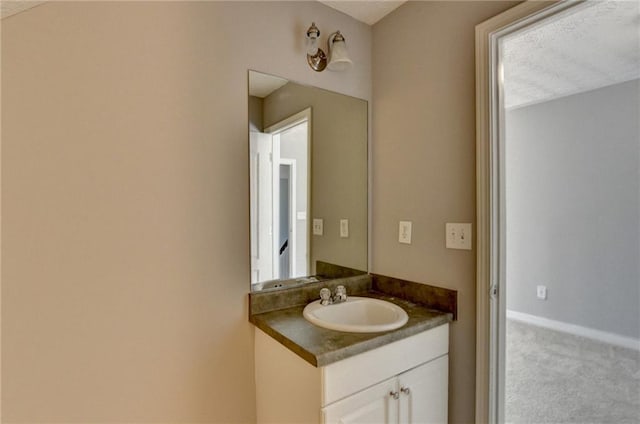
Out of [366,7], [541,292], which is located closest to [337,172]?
[366,7]

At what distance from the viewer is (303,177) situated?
1646 millimetres

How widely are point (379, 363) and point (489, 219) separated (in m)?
0.73

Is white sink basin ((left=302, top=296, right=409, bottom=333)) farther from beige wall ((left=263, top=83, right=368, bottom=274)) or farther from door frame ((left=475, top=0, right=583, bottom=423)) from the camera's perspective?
door frame ((left=475, top=0, right=583, bottom=423))

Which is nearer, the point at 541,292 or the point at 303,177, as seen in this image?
the point at 303,177

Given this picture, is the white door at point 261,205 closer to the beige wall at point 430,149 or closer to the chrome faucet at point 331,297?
the chrome faucet at point 331,297

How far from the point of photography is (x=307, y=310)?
1401 millimetres

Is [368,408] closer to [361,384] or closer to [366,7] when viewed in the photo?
[361,384]

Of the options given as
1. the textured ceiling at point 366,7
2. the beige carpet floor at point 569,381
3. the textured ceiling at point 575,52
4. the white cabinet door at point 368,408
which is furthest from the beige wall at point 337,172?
the beige carpet floor at point 569,381

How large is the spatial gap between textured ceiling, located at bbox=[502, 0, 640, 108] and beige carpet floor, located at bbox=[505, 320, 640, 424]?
6.80ft

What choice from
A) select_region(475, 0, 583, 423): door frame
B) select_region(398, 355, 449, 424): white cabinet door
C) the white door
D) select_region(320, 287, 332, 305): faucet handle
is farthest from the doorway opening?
the white door

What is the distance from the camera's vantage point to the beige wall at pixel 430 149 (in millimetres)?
1391

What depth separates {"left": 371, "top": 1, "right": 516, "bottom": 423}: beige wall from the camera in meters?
1.39

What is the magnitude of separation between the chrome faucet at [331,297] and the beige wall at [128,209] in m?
0.36

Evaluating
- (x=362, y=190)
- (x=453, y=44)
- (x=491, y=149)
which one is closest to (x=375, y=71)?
(x=453, y=44)
